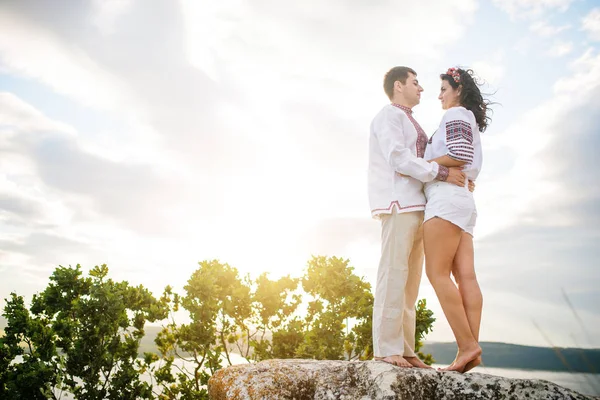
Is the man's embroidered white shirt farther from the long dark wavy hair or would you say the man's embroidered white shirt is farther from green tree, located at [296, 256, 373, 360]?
green tree, located at [296, 256, 373, 360]

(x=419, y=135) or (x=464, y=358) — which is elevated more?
(x=419, y=135)

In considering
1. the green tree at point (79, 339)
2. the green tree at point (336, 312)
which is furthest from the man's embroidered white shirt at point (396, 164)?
the green tree at point (79, 339)

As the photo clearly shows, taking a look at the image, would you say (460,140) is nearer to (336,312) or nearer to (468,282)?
(468,282)

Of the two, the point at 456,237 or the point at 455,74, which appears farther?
the point at 455,74

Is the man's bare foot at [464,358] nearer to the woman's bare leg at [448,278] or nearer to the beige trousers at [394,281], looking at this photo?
the woman's bare leg at [448,278]

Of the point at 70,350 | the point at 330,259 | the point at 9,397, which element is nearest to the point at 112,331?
the point at 70,350

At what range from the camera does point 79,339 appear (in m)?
7.81

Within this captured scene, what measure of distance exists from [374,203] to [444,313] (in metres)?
1.10

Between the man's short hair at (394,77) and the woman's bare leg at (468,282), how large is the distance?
161 cm

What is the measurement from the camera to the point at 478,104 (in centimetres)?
414

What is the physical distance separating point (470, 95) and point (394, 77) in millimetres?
748

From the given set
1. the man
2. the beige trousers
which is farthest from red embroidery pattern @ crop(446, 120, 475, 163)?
the beige trousers

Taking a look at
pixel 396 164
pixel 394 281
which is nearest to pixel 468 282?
pixel 394 281

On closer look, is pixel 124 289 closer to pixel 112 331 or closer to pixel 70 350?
pixel 112 331
